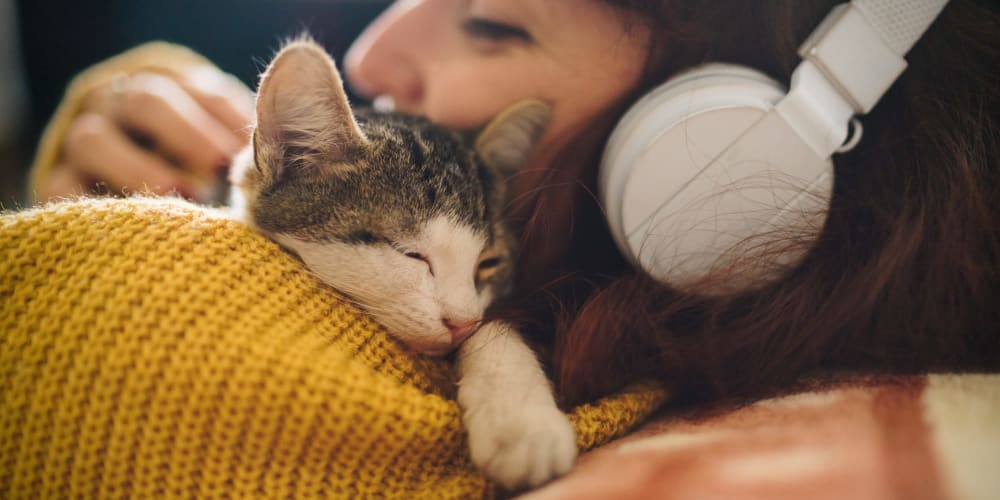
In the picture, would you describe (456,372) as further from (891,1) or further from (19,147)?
(19,147)

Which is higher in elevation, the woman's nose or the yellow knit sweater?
the woman's nose

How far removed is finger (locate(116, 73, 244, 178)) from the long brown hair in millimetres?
643

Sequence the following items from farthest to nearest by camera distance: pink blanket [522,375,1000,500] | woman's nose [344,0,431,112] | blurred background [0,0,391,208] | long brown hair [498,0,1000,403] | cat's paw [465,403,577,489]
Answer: blurred background [0,0,391,208], woman's nose [344,0,431,112], long brown hair [498,0,1000,403], cat's paw [465,403,577,489], pink blanket [522,375,1000,500]

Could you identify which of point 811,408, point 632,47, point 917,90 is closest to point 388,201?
point 632,47

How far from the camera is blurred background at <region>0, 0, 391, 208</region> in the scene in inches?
53.4

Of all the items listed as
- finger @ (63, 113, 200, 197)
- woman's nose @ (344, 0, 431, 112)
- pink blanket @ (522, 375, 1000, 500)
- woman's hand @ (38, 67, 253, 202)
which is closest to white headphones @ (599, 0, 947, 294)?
pink blanket @ (522, 375, 1000, 500)

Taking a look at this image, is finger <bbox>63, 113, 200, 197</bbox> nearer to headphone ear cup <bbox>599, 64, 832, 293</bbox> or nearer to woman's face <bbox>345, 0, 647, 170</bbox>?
woman's face <bbox>345, 0, 647, 170</bbox>

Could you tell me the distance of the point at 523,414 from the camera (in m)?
0.46

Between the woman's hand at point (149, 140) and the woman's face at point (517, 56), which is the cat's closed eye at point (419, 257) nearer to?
the woman's face at point (517, 56)

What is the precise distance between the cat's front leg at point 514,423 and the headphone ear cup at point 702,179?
0.18m

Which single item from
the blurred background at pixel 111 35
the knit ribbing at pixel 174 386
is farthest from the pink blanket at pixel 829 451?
the blurred background at pixel 111 35

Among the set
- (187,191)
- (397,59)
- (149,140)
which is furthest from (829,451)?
(149,140)

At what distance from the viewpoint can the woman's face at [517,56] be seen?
70cm

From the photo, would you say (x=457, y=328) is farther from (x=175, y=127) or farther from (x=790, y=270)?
(x=175, y=127)
